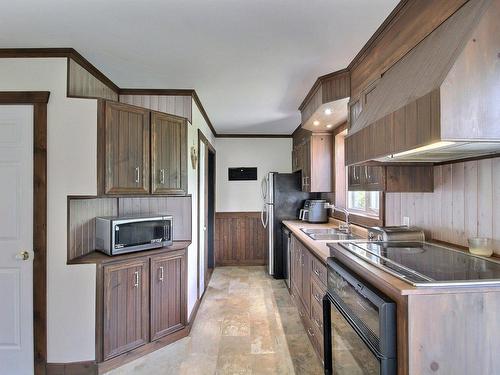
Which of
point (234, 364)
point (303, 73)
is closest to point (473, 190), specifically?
point (303, 73)

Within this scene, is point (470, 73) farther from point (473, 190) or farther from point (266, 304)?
point (266, 304)

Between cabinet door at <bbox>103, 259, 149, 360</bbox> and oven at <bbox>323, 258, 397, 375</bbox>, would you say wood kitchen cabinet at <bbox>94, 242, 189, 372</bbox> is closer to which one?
cabinet door at <bbox>103, 259, 149, 360</bbox>

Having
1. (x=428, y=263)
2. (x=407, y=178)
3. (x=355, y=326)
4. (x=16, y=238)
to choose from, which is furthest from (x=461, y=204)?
(x=16, y=238)

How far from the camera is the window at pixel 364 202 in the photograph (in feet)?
9.67

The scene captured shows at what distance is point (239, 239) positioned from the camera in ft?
18.0

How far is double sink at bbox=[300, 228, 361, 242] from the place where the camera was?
3.01 meters

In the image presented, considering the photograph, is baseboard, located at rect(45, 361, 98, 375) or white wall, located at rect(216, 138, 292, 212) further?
white wall, located at rect(216, 138, 292, 212)

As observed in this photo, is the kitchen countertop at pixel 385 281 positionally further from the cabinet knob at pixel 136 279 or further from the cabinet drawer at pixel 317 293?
the cabinet knob at pixel 136 279

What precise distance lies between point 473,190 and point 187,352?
8.22ft

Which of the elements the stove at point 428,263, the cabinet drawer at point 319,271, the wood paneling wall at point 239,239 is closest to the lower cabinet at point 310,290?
the cabinet drawer at point 319,271

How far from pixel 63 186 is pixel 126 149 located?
557 millimetres

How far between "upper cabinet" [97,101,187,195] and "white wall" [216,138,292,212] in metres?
2.65

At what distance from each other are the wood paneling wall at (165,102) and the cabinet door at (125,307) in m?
1.62

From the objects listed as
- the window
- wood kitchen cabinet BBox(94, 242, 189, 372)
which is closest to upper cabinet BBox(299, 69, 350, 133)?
the window
